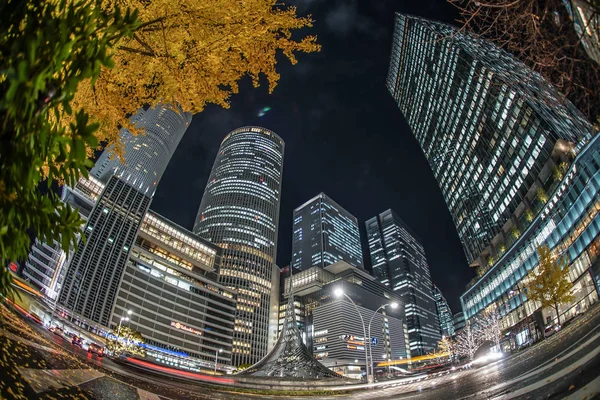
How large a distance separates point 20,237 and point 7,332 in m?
6.50

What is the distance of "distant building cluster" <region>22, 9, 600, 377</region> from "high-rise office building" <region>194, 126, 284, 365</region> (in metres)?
0.70

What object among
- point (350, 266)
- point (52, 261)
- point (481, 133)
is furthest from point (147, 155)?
point (481, 133)

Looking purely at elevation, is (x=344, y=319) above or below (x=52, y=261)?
below

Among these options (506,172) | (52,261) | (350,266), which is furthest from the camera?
(350,266)

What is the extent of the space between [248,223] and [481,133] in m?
104

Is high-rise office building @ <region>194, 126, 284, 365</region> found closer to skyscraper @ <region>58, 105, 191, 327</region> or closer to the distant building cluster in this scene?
the distant building cluster

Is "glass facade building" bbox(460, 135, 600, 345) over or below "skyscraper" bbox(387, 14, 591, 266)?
below

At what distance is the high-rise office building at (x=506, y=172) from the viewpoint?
1587 inches

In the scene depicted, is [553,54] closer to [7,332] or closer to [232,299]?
[7,332]

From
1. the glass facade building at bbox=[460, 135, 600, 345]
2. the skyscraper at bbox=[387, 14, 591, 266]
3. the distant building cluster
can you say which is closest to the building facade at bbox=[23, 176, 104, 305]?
the distant building cluster

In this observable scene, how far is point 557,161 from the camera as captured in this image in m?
52.0

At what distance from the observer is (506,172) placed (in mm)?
66000

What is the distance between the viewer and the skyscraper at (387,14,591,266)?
55.6 m

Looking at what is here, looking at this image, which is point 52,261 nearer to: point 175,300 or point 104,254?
point 104,254
